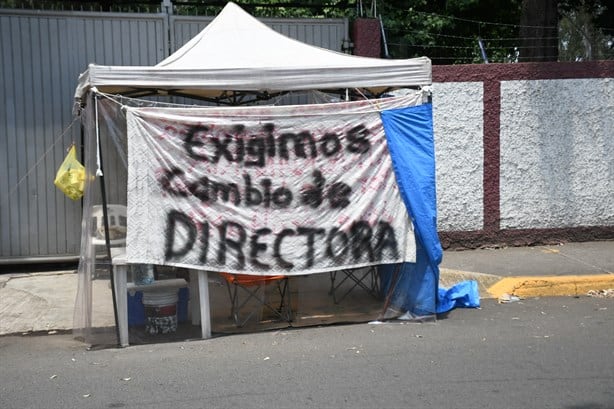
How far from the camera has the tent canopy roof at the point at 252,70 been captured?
21.1 ft

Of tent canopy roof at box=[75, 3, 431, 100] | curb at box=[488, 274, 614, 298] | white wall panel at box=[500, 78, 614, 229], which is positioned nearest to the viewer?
tent canopy roof at box=[75, 3, 431, 100]

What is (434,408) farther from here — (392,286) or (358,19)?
(358,19)

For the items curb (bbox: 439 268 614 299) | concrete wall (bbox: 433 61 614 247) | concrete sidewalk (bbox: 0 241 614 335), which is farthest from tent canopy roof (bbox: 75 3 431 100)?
concrete wall (bbox: 433 61 614 247)

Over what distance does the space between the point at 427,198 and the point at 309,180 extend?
1.21 m

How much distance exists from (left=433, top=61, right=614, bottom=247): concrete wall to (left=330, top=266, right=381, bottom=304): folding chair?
2960 millimetres

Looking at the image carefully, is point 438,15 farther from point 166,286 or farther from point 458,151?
point 166,286

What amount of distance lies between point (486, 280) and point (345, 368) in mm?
3563

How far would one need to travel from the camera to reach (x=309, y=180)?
6.90 meters

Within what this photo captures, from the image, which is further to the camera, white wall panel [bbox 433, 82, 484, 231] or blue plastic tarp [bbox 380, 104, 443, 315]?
white wall panel [bbox 433, 82, 484, 231]

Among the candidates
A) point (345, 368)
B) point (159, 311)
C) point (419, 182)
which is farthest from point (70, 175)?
point (345, 368)

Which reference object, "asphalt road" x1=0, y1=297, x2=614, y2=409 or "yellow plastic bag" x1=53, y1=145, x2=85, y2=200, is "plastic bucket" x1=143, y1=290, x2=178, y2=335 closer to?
"asphalt road" x1=0, y1=297, x2=614, y2=409

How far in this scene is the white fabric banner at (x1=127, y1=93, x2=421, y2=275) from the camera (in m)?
6.57

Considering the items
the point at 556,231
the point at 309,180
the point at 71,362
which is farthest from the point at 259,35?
the point at 556,231

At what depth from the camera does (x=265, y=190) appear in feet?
22.3
